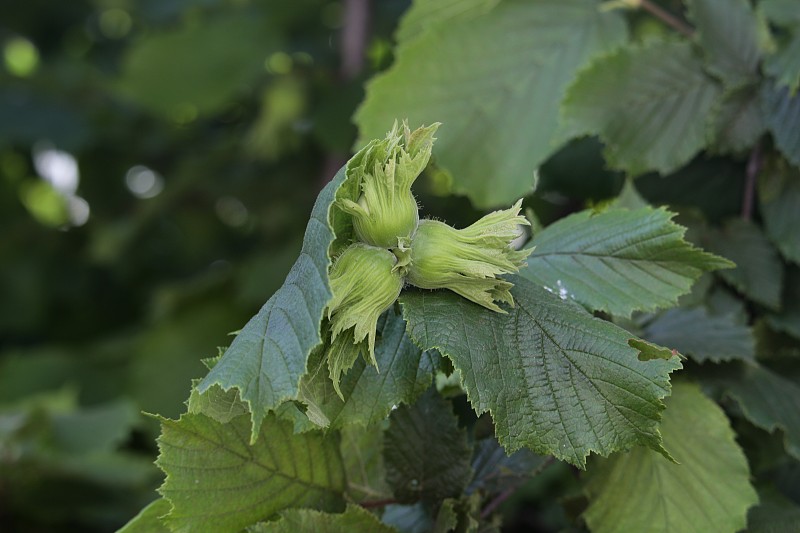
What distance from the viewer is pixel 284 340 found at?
52 cm

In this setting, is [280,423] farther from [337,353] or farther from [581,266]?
[581,266]

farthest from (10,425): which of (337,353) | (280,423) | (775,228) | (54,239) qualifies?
(54,239)

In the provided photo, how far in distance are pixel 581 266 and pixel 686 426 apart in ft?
0.63

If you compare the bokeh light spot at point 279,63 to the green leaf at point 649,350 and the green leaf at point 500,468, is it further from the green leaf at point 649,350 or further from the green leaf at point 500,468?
the green leaf at point 649,350

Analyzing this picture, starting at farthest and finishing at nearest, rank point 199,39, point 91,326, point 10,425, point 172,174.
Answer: point 91,326, point 172,174, point 199,39, point 10,425

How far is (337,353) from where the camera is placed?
0.56 meters

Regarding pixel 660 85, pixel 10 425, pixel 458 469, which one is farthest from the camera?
pixel 10 425

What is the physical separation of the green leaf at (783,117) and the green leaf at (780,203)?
7 cm

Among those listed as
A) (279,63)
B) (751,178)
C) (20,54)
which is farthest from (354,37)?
(20,54)

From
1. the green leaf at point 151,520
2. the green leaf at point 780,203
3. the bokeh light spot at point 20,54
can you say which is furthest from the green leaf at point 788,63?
the bokeh light spot at point 20,54

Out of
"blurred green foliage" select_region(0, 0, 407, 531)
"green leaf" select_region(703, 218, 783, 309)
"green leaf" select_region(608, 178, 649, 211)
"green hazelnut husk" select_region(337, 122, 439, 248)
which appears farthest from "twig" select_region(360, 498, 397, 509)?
"blurred green foliage" select_region(0, 0, 407, 531)

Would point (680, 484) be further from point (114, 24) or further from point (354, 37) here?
point (114, 24)

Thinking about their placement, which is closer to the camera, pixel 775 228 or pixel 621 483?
→ pixel 621 483

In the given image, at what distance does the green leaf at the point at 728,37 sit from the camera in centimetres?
97
